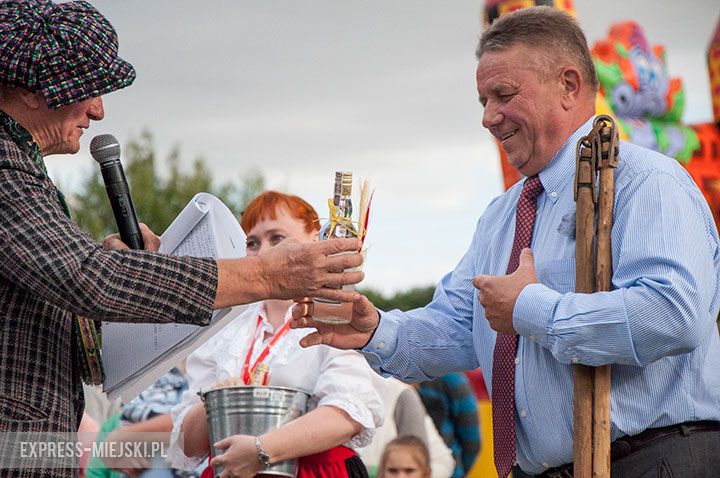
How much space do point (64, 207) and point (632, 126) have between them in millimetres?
8089

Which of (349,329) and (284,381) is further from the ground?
(349,329)

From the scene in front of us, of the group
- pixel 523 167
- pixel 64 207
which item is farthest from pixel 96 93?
pixel 523 167

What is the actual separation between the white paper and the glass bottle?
27cm

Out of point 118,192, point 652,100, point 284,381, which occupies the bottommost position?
point 284,381

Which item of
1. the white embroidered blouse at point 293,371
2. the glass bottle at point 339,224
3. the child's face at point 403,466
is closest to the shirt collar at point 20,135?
the glass bottle at point 339,224

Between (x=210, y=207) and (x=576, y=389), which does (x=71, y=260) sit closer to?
(x=210, y=207)

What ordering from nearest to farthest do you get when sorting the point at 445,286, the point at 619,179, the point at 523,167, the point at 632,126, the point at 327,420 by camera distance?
the point at 619,179 → the point at 523,167 → the point at 445,286 → the point at 327,420 → the point at 632,126

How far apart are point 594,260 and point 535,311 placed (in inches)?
8.4

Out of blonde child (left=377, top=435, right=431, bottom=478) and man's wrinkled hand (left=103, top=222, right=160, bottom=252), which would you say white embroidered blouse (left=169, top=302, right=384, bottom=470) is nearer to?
man's wrinkled hand (left=103, top=222, right=160, bottom=252)

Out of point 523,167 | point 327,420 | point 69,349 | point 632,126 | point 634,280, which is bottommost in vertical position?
point 327,420

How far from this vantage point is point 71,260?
243cm

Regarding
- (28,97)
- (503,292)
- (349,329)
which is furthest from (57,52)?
(503,292)

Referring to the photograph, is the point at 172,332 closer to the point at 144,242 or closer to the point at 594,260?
the point at 144,242

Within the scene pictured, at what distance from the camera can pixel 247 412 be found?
370cm
